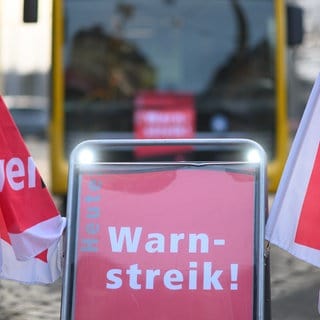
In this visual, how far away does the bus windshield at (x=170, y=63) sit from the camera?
42.3 feet

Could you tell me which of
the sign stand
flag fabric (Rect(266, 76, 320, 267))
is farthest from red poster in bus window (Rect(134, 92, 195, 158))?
flag fabric (Rect(266, 76, 320, 267))

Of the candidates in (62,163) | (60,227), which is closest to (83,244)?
(60,227)

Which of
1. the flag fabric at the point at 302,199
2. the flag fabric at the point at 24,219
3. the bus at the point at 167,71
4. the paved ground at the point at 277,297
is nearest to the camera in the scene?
the flag fabric at the point at 302,199

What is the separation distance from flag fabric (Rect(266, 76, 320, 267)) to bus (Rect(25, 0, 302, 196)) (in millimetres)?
7373

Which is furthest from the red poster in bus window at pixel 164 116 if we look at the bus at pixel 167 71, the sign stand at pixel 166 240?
the sign stand at pixel 166 240

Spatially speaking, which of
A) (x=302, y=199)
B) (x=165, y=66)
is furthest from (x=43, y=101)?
(x=302, y=199)

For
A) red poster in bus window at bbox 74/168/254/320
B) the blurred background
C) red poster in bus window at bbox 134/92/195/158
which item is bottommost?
the blurred background

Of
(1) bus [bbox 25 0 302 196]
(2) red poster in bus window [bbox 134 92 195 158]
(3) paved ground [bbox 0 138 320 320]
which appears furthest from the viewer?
(1) bus [bbox 25 0 302 196]

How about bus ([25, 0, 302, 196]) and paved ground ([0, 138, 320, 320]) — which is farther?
bus ([25, 0, 302, 196])

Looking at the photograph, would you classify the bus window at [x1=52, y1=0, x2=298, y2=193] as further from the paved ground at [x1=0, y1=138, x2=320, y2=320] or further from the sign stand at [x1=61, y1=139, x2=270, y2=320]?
the sign stand at [x1=61, y1=139, x2=270, y2=320]

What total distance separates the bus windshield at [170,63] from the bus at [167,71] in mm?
11

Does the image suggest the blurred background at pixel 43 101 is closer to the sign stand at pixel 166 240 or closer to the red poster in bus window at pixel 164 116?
the red poster in bus window at pixel 164 116

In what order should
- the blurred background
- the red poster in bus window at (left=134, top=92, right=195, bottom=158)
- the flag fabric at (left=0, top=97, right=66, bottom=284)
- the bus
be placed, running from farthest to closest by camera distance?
1. the bus
2. the red poster in bus window at (left=134, top=92, right=195, bottom=158)
3. the blurred background
4. the flag fabric at (left=0, top=97, right=66, bottom=284)

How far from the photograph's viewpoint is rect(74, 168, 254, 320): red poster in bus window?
213 inches
